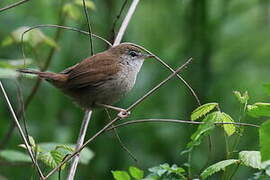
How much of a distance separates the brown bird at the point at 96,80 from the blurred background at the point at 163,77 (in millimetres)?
1360

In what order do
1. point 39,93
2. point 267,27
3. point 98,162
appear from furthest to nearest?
point 267,27
point 39,93
point 98,162

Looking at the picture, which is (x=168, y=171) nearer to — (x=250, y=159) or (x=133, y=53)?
(x=250, y=159)

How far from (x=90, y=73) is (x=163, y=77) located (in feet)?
6.27

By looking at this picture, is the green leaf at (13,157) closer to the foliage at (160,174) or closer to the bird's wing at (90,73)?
the bird's wing at (90,73)

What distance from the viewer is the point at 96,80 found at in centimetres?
355

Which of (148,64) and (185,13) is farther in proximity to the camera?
(148,64)

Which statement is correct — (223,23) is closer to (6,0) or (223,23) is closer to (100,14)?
(100,14)

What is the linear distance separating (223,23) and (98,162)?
183 centimetres

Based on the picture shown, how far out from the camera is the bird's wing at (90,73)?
352 cm

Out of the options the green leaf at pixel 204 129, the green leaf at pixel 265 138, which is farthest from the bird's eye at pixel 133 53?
the green leaf at pixel 265 138

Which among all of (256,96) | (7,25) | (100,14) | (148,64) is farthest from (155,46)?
(7,25)

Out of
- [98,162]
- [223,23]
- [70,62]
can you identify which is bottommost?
[98,162]

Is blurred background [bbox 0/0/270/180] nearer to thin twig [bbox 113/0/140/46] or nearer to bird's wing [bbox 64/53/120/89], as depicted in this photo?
bird's wing [bbox 64/53/120/89]

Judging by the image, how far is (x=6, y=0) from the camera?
A: 18.8ft
